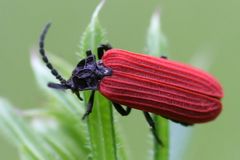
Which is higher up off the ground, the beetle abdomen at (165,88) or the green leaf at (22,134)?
the green leaf at (22,134)

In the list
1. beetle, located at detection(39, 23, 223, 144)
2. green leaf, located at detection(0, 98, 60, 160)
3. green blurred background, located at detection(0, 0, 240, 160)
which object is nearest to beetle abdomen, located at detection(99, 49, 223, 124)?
beetle, located at detection(39, 23, 223, 144)

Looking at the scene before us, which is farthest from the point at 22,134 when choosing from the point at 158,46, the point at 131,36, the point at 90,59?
the point at 131,36

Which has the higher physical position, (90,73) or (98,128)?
(98,128)

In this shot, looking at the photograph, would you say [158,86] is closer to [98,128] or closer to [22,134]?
[98,128]

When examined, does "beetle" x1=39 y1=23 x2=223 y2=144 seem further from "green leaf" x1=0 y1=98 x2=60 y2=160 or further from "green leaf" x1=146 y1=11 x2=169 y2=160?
"green leaf" x1=0 y1=98 x2=60 y2=160

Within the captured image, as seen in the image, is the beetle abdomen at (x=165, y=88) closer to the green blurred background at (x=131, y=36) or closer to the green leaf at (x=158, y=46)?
the green leaf at (x=158, y=46)

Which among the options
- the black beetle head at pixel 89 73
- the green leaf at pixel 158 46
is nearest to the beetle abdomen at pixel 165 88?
the black beetle head at pixel 89 73
